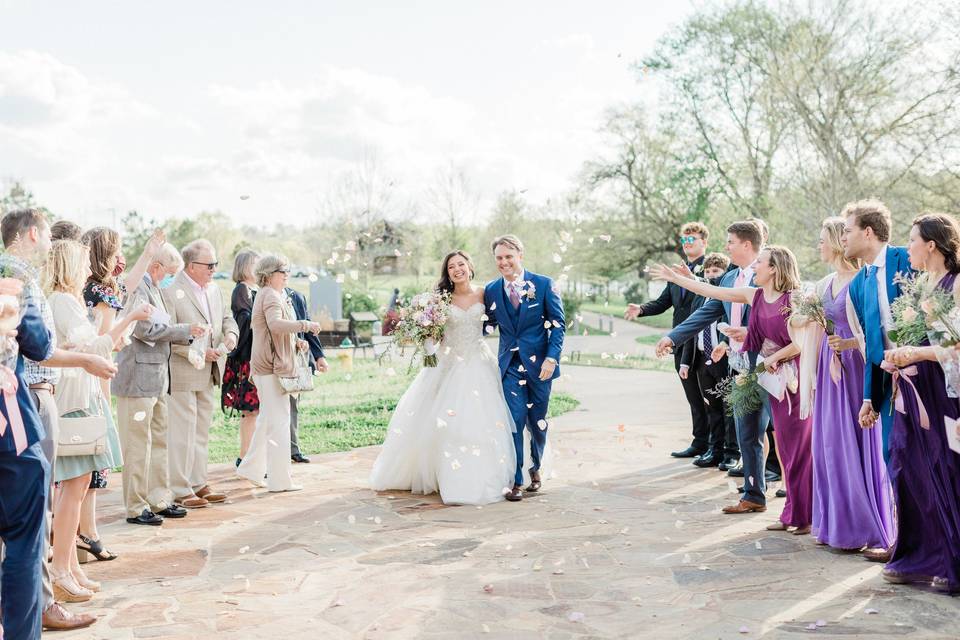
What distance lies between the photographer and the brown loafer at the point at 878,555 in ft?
17.6

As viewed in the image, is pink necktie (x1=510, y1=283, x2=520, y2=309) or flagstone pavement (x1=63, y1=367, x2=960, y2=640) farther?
pink necktie (x1=510, y1=283, x2=520, y2=309)

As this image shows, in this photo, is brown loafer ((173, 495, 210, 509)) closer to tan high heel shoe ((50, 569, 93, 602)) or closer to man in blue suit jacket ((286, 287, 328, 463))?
man in blue suit jacket ((286, 287, 328, 463))

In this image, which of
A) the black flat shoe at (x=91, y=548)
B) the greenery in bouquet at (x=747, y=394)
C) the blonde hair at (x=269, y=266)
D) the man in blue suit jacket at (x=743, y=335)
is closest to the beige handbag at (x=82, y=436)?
the black flat shoe at (x=91, y=548)

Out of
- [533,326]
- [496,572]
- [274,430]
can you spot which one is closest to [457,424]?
[533,326]

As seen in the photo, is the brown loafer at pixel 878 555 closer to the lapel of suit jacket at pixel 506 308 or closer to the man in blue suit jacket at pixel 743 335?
the man in blue suit jacket at pixel 743 335

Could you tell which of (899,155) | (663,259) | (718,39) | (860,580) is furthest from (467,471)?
(663,259)

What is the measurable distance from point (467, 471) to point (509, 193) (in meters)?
29.9

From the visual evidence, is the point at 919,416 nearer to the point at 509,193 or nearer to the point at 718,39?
the point at 718,39

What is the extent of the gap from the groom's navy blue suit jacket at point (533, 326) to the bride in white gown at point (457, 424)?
0.81 ft

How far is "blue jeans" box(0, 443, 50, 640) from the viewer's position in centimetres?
350

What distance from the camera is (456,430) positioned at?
735 cm

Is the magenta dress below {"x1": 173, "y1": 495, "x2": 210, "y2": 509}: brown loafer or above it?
above

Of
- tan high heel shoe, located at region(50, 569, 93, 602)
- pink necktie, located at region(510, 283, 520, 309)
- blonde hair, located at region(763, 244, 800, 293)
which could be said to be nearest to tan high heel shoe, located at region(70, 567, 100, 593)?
tan high heel shoe, located at region(50, 569, 93, 602)

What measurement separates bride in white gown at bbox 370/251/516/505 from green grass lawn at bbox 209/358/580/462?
16.3 inches
